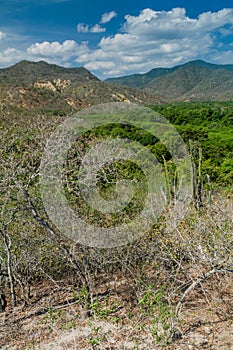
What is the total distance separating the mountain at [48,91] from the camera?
1026 inches

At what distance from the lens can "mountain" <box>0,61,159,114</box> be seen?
1026 inches

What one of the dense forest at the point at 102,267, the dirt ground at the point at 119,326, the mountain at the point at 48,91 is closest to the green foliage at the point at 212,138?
the mountain at the point at 48,91

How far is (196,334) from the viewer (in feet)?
14.9

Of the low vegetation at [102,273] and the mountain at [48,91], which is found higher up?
the mountain at [48,91]

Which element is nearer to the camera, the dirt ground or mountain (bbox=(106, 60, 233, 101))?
the dirt ground

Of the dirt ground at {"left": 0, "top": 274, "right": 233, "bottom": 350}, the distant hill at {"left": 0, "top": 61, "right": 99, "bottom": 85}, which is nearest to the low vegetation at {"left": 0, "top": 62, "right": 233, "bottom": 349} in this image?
the dirt ground at {"left": 0, "top": 274, "right": 233, "bottom": 350}

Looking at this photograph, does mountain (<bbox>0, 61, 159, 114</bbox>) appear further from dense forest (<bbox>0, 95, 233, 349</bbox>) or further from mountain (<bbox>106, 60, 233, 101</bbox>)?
mountain (<bbox>106, 60, 233, 101</bbox>)

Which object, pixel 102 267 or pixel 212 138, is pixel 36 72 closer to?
pixel 212 138

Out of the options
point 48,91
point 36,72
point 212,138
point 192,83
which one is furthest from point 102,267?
point 192,83

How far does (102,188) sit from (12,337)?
2652 mm

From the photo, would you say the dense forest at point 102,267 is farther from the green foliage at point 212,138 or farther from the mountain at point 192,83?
the mountain at point 192,83

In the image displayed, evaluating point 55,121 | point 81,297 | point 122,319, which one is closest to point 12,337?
point 81,297

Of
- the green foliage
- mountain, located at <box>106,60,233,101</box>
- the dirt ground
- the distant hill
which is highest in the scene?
mountain, located at <box>106,60,233,101</box>

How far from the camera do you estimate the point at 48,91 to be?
34.5 metres
